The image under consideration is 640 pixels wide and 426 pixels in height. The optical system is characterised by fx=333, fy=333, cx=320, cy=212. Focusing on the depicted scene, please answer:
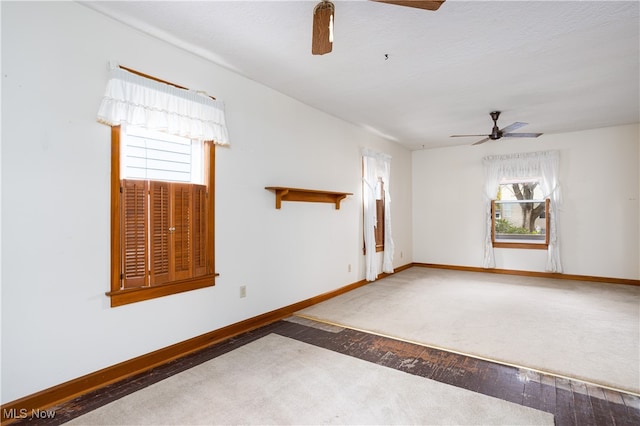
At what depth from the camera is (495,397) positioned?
7.37ft

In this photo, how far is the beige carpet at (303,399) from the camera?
6.60ft

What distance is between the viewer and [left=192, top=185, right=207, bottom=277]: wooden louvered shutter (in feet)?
9.84

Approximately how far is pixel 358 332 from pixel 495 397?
1.43 meters

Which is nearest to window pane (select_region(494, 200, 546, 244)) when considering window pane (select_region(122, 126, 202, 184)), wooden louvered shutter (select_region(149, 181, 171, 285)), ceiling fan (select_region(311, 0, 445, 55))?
ceiling fan (select_region(311, 0, 445, 55))

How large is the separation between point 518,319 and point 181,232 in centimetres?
377

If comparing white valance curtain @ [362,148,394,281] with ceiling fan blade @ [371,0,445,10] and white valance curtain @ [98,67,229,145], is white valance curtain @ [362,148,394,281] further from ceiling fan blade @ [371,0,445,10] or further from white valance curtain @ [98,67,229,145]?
ceiling fan blade @ [371,0,445,10]

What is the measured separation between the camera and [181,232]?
2896 mm

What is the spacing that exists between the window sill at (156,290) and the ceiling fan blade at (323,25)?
2.21m

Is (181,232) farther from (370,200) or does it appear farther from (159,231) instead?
(370,200)

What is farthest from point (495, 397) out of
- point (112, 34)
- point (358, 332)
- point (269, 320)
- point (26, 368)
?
point (112, 34)

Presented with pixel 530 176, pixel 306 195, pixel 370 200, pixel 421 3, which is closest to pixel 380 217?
pixel 370 200

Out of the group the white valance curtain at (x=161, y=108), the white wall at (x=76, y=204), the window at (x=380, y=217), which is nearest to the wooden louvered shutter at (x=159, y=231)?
the white wall at (x=76, y=204)

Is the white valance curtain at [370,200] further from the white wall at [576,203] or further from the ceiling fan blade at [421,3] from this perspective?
the ceiling fan blade at [421,3]

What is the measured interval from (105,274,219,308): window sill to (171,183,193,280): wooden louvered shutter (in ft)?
0.25
